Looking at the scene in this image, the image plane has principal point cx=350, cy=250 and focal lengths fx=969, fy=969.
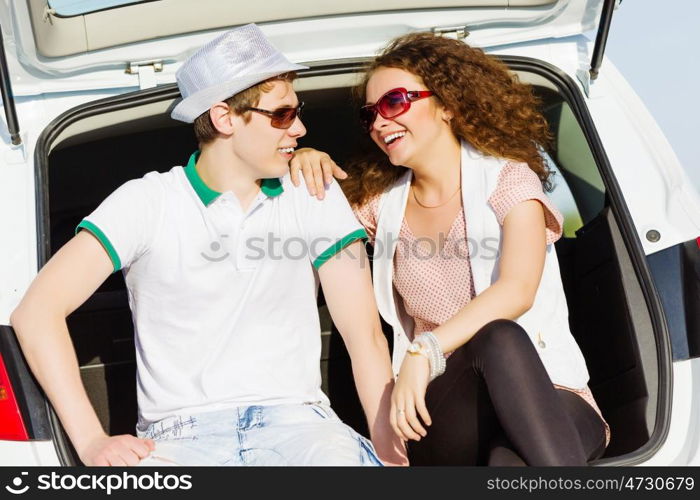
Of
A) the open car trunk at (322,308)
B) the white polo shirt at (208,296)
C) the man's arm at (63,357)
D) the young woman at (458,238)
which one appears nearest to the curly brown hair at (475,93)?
the young woman at (458,238)

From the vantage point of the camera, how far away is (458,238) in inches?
95.7

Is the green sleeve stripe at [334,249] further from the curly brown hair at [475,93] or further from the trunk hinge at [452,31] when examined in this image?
the trunk hinge at [452,31]

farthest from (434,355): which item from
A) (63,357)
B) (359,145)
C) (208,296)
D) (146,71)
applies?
(146,71)

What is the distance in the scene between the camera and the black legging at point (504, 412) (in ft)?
6.53

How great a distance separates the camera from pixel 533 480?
1.90 metres

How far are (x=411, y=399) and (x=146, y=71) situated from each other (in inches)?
46.2

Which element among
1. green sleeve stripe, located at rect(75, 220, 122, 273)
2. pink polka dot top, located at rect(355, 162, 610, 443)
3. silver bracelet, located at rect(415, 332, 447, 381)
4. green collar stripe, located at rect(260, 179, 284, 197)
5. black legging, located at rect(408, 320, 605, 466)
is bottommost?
black legging, located at rect(408, 320, 605, 466)

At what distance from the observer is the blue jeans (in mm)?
2006

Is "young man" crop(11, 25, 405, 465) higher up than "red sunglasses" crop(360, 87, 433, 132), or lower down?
lower down

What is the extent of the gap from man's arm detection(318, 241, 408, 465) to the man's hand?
1.80 ft

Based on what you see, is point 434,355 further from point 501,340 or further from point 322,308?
point 322,308

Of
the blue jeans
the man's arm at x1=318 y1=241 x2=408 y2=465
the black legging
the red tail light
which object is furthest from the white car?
the man's arm at x1=318 y1=241 x2=408 y2=465

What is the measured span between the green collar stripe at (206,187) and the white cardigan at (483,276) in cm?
33

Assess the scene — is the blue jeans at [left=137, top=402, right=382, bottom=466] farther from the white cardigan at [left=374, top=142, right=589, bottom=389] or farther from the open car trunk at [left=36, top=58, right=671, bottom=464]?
the white cardigan at [left=374, top=142, right=589, bottom=389]
